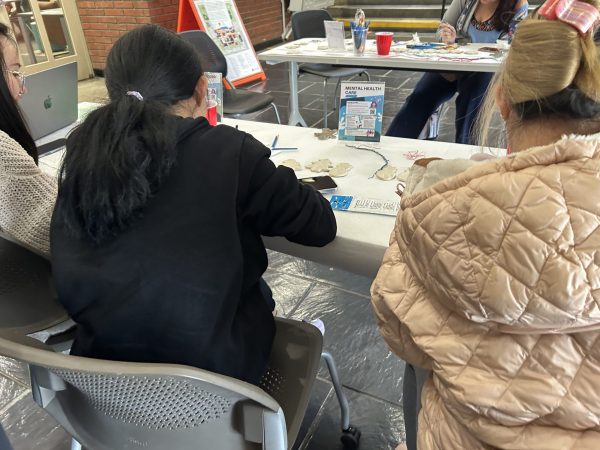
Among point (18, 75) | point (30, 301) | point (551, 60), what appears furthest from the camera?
point (18, 75)

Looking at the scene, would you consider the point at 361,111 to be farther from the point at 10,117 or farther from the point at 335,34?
the point at 335,34

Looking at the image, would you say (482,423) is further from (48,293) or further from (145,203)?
(48,293)

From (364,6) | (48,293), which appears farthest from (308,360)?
(364,6)

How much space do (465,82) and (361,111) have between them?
150 cm

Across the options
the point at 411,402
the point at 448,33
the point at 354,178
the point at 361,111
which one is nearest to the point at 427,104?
the point at 448,33

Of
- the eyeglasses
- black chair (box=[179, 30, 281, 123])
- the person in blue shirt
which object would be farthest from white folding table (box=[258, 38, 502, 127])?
the eyeglasses

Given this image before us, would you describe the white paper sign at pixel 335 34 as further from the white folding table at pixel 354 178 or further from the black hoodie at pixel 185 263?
the black hoodie at pixel 185 263

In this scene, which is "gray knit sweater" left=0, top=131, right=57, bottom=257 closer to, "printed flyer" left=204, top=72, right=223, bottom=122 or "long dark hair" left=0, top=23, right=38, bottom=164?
"long dark hair" left=0, top=23, right=38, bottom=164

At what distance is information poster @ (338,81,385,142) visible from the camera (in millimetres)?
1438

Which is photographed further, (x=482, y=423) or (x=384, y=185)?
(x=384, y=185)

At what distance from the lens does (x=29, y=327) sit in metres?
1.12

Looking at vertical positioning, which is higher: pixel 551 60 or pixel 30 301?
pixel 551 60

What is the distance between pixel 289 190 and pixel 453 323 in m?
0.38

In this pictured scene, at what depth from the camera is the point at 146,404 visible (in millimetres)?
692
